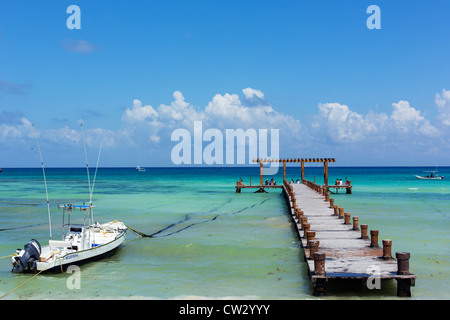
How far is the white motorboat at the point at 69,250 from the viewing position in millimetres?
14789

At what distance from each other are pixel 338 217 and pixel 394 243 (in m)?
2.89

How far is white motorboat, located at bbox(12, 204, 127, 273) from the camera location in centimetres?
1479

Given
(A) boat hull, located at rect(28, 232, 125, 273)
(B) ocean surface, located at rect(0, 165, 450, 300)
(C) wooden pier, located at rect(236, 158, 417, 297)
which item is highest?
(C) wooden pier, located at rect(236, 158, 417, 297)

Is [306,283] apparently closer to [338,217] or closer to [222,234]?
[338,217]

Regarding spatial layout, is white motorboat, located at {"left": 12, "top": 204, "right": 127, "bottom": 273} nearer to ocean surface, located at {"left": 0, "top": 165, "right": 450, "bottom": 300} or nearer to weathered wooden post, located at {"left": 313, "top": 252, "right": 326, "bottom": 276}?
ocean surface, located at {"left": 0, "top": 165, "right": 450, "bottom": 300}

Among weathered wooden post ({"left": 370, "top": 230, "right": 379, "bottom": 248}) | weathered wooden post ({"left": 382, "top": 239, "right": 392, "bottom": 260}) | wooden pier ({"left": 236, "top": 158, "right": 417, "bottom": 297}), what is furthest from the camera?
weathered wooden post ({"left": 370, "top": 230, "right": 379, "bottom": 248})

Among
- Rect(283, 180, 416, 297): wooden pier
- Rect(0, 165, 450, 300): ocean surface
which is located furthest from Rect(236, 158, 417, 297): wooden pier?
Rect(0, 165, 450, 300): ocean surface

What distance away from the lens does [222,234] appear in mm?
23734

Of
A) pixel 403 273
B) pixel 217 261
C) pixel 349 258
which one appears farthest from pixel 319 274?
pixel 217 261

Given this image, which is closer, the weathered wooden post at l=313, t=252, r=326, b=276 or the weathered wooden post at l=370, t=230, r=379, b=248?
the weathered wooden post at l=313, t=252, r=326, b=276

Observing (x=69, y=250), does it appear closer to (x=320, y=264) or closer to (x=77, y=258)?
(x=77, y=258)

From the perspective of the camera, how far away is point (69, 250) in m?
16.2

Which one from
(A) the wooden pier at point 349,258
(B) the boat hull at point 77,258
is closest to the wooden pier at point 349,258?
(A) the wooden pier at point 349,258
